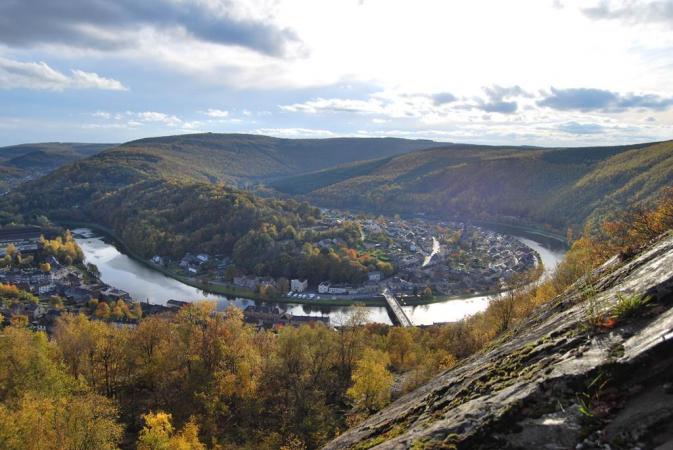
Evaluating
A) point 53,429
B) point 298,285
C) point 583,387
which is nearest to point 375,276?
point 298,285

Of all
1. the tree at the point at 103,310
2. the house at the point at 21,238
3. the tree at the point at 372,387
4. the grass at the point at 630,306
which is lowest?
the tree at the point at 103,310

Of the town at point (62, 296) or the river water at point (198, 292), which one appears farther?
the river water at point (198, 292)

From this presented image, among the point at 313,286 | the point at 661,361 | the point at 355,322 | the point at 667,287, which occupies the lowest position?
the point at 313,286

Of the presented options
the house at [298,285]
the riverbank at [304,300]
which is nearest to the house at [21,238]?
the riverbank at [304,300]

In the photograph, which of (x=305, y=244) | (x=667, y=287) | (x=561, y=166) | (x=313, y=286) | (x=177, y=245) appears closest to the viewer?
(x=667, y=287)

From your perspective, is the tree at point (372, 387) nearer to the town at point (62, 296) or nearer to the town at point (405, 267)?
the town at point (62, 296)

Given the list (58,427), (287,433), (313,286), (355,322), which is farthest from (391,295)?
(58,427)

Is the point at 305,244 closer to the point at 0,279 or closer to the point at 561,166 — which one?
the point at 0,279
